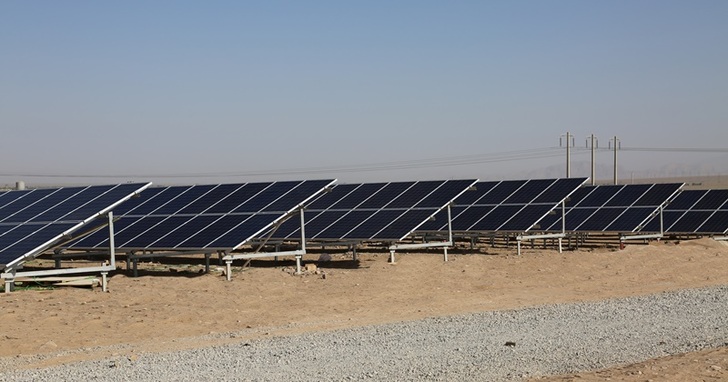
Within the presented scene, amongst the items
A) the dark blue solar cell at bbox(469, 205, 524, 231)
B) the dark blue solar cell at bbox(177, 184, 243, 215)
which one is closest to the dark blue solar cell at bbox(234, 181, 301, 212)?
the dark blue solar cell at bbox(177, 184, 243, 215)

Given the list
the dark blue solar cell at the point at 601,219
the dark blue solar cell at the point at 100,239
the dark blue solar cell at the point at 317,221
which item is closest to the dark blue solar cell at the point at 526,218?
the dark blue solar cell at the point at 601,219

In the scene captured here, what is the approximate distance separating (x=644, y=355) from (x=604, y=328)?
246 centimetres

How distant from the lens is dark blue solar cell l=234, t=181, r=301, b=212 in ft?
75.4

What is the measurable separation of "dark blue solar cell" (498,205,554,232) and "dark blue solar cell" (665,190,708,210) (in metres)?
9.87

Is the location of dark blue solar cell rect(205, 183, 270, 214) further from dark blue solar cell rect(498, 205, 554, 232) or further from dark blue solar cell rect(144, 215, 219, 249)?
dark blue solar cell rect(498, 205, 554, 232)

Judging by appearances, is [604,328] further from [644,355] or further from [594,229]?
[594,229]

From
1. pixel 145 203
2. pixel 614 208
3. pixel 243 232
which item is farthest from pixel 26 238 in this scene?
pixel 614 208

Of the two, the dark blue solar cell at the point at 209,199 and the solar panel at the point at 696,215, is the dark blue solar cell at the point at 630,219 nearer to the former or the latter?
the solar panel at the point at 696,215

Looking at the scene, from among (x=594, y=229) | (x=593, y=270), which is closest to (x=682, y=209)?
(x=594, y=229)

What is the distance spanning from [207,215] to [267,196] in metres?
1.71

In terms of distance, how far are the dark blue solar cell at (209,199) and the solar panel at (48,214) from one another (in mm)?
2743

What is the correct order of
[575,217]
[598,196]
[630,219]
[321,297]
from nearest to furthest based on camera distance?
[321,297] < [630,219] < [575,217] < [598,196]

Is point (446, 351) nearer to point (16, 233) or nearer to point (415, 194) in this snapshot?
point (16, 233)

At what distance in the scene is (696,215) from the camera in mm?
35125
